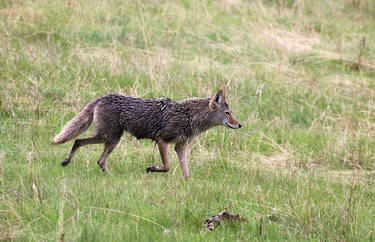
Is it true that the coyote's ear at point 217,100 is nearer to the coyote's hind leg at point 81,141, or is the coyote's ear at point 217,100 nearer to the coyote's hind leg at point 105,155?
the coyote's hind leg at point 105,155

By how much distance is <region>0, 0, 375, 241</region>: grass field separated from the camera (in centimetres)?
606

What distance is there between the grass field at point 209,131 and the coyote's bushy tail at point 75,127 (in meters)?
0.32

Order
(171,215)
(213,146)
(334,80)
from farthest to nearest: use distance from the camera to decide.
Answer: (334,80) < (213,146) < (171,215)

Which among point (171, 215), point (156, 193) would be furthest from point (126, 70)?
point (171, 215)

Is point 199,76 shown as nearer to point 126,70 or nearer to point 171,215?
point 126,70

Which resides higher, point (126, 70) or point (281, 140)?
point (126, 70)

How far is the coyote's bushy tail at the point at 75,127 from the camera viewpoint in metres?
7.70

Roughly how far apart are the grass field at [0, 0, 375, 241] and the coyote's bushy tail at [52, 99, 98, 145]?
0.32 metres

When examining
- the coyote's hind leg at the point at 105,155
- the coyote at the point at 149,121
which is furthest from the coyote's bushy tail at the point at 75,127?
the coyote's hind leg at the point at 105,155

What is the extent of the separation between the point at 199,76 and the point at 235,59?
167cm

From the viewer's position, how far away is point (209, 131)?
9562 millimetres

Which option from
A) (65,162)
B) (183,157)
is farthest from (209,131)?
(65,162)

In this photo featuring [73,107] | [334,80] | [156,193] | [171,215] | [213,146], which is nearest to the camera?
[171,215]

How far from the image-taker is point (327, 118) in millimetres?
10742
